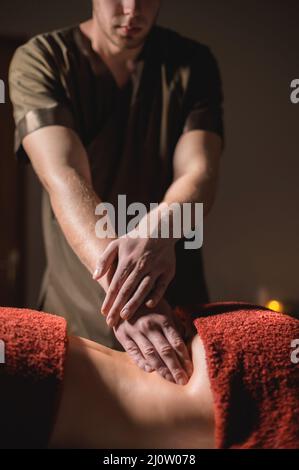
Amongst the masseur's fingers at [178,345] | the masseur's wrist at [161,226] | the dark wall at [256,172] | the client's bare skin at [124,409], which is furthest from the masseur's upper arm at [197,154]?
the dark wall at [256,172]

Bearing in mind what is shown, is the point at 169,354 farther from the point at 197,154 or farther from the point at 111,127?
Result: the point at 111,127

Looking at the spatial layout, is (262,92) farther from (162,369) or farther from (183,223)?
(162,369)

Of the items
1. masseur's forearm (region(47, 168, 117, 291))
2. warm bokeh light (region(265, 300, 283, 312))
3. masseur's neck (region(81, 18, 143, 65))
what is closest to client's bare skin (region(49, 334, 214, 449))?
masseur's forearm (region(47, 168, 117, 291))

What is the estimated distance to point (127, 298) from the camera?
2.73 ft

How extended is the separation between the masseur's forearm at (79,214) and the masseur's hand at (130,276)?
0.13 feet

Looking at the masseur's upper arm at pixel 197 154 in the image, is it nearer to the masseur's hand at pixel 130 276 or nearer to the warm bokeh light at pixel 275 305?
the masseur's hand at pixel 130 276

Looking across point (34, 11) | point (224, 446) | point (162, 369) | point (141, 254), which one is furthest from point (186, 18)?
point (224, 446)

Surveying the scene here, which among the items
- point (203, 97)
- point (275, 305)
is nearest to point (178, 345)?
point (203, 97)

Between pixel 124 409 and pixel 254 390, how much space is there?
6.1 inches

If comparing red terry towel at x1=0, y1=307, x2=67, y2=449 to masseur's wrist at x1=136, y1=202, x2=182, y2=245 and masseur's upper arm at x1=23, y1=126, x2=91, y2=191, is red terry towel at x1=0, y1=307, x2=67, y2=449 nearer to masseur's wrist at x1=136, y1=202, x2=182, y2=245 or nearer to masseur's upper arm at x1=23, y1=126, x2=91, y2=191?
masseur's wrist at x1=136, y1=202, x2=182, y2=245

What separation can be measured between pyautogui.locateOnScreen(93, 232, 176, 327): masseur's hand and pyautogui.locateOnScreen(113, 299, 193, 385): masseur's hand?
0.6 inches

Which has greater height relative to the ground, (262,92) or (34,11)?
(34,11)

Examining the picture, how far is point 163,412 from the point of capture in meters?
0.65
